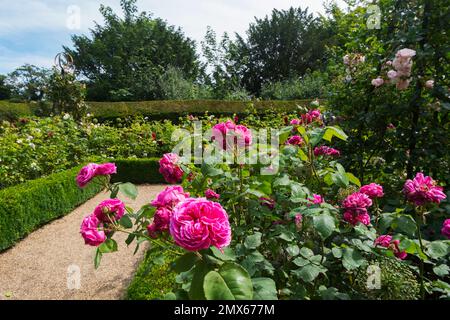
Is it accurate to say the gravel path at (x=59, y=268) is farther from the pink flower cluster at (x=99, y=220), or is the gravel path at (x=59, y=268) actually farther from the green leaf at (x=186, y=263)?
the green leaf at (x=186, y=263)

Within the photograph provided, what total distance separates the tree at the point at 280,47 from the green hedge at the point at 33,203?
2230 centimetres

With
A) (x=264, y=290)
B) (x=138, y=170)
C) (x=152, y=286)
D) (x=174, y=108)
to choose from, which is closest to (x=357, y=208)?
(x=264, y=290)

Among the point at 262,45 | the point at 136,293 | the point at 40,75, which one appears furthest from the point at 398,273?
the point at 40,75

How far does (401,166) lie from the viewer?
2.43m

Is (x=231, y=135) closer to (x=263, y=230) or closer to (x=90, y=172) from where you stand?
(x=263, y=230)

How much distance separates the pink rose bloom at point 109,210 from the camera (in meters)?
1.19

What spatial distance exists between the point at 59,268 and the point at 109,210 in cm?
289

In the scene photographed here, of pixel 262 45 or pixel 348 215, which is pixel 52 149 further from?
pixel 262 45

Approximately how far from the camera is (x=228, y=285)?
838 mm

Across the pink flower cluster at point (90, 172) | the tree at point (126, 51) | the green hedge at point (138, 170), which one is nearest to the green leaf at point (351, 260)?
the pink flower cluster at point (90, 172)

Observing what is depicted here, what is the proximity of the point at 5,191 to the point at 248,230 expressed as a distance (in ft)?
12.6

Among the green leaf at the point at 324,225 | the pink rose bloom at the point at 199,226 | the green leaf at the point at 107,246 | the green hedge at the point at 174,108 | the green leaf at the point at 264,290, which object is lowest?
the green leaf at the point at 264,290

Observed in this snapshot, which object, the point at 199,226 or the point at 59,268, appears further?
the point at 59,268


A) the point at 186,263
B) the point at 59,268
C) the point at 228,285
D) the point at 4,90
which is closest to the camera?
the point at 228,285
